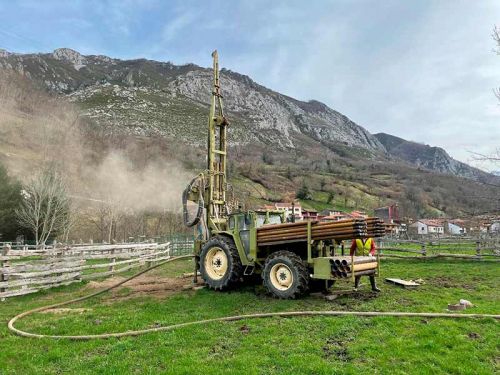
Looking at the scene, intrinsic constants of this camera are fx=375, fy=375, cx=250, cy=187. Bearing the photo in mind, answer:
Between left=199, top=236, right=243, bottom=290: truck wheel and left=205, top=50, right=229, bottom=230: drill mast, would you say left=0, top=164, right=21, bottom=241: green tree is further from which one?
left=199, top=236, right=243, bottom=290: truck wheel

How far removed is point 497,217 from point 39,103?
124053 mm

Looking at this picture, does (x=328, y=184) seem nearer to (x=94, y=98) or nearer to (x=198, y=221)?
(x=198, y=221)

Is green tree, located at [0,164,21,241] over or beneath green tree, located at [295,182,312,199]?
beneath

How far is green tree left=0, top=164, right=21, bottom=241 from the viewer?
37.7 meters

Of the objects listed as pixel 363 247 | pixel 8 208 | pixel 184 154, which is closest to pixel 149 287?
pixel 363 247

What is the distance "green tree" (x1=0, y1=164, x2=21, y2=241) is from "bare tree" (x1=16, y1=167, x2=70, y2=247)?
636 mm

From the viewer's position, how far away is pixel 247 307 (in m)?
9.59

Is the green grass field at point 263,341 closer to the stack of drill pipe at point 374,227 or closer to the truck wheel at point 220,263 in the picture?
the truck wheel at point 220,263

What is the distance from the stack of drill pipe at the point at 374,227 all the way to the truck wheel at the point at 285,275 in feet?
6.42

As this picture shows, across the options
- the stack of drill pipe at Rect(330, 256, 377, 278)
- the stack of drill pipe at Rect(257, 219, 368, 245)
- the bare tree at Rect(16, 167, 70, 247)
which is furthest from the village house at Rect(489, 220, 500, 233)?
the bare tree at Rect(16, 167, 70, 247)

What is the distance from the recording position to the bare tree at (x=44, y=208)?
36.2 m

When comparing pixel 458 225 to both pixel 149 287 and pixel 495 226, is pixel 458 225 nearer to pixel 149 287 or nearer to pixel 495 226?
pixel 149 287

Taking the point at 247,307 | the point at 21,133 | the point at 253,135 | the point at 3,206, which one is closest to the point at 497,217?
the point at 247,307

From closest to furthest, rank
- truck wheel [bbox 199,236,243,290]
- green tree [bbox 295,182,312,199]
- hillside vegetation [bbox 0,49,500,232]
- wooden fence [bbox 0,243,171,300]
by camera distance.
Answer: truck wheel [bbox 199,236,243,290], wooden fence [bbox 0,243,171,300], hillside vegetation [bbox 0,49,500,232], green tree [bbox 295,182,312,199]
